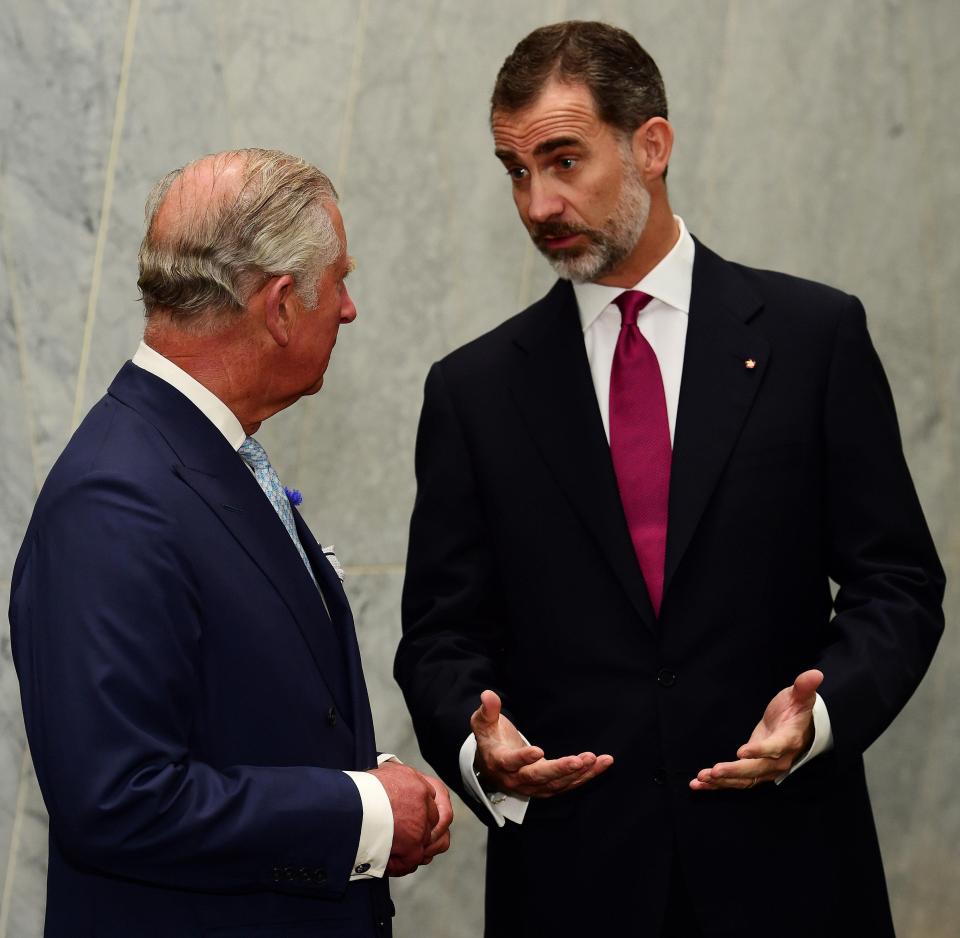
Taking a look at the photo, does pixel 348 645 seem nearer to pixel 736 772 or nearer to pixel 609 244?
pixel 736 772

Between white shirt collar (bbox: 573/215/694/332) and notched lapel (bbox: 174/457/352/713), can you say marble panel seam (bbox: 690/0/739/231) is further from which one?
notched lapel (bbox: 174/457/352/713)

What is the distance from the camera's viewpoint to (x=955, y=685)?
3934 mm

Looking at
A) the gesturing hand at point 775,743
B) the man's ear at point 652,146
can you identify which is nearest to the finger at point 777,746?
the gesturing hand at point 775,743

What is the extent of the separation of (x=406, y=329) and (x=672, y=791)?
1524mm

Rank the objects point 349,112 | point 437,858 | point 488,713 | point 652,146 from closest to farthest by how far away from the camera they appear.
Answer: point 488,713 < point 652,146 < point 349,112 < point 437,858

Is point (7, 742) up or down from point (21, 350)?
down

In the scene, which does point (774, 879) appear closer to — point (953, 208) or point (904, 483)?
point (904, 483)

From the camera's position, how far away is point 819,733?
2.08 meters

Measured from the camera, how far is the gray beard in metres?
2.37

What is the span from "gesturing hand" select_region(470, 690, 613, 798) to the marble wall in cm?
124

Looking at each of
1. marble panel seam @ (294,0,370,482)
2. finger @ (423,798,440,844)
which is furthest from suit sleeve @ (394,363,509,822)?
marble panel seam @ (294,0,370,482)

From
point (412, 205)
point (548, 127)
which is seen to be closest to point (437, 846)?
point (548, 127)

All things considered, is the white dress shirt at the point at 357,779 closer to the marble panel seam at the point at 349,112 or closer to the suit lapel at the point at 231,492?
the suit lapel at the point at 231,492

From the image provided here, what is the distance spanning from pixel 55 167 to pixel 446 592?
1.27 m
